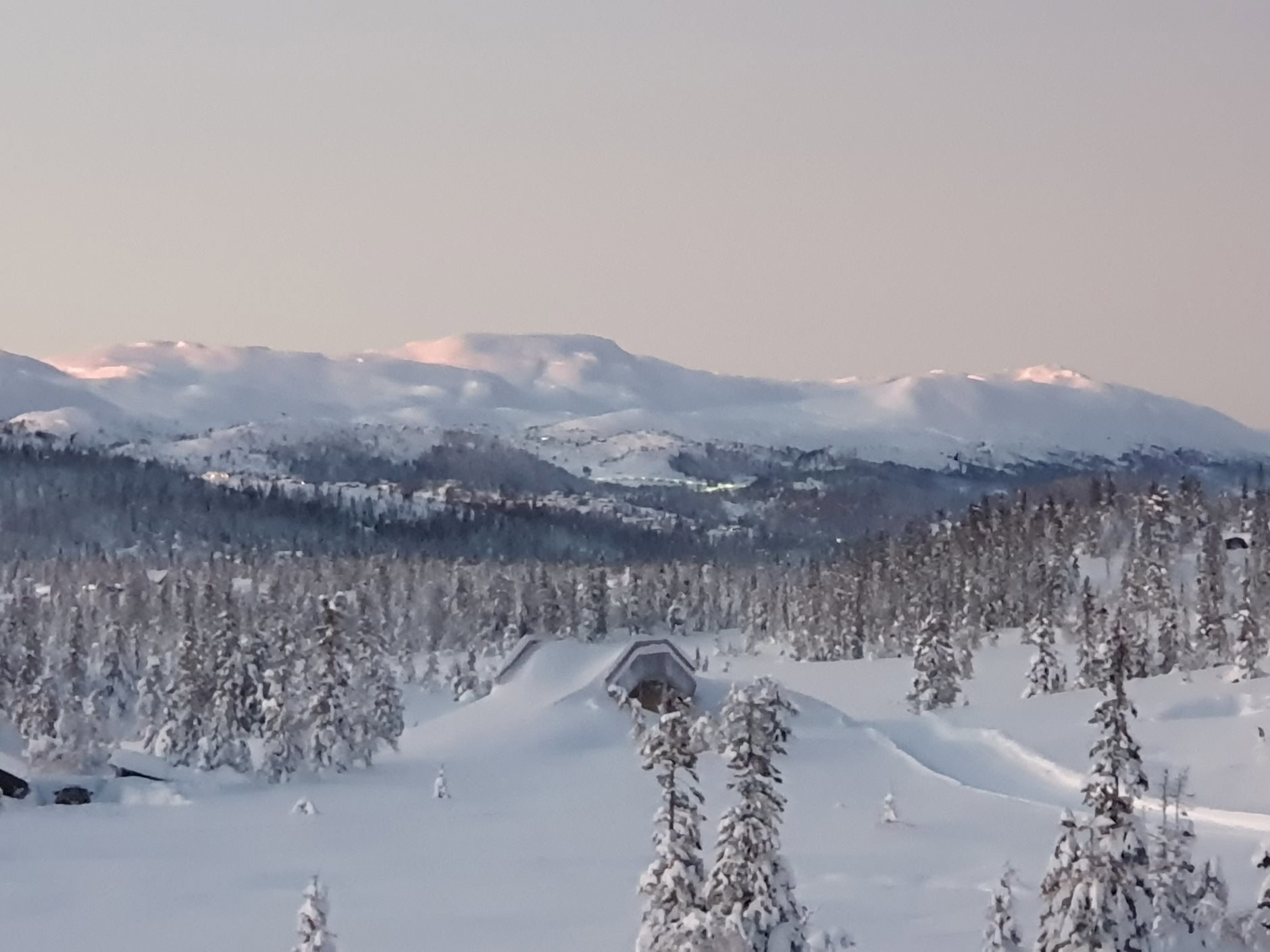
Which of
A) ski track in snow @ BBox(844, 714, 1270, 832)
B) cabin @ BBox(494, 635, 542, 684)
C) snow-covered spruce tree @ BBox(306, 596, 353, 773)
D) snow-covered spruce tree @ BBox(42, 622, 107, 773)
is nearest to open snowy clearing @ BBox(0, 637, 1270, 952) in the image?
ski track in snow @ BBox(844, 714, 1270, 832)

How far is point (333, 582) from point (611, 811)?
97.0 m

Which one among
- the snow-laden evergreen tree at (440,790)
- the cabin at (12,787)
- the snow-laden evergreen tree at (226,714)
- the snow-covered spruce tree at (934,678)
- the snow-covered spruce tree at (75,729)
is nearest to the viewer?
the cabin at (12,787)

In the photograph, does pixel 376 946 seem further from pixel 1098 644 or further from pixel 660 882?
pixel 1098 644

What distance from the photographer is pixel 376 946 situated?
26.0 metres

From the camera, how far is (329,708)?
47406 mm

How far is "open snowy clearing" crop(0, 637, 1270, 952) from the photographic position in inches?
1098

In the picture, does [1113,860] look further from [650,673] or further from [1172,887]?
[650,673]

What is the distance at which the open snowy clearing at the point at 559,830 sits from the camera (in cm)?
2789

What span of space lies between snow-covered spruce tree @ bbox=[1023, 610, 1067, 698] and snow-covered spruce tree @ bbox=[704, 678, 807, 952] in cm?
5504

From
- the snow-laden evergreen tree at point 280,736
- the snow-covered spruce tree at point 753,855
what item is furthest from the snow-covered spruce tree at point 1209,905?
the snow-laden evergreen tree at point 280,736

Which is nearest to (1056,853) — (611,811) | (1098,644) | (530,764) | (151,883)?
(151,883)

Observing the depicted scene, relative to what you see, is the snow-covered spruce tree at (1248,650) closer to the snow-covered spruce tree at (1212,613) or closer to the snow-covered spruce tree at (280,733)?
the snow-covered spruce tree at (1212,613)

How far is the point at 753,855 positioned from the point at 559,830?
20656 millimetres

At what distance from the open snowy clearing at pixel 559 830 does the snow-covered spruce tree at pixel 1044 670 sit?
698 centimetres
